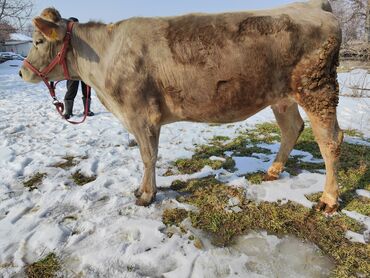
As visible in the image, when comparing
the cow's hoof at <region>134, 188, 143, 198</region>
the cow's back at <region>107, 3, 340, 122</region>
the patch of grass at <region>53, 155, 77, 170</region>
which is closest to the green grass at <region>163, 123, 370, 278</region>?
the cow's hoof at <region>134, 188, 143, 198</region>

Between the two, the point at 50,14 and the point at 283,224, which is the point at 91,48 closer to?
the point at 50,14

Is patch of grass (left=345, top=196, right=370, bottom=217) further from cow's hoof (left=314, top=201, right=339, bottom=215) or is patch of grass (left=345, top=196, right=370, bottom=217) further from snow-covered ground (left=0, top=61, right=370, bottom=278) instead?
snow-covered ground (left=0, top=61, right=370, bottom=278)

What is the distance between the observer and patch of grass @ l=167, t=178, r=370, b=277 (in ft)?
9.11

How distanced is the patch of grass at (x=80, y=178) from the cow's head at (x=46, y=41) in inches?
54.3

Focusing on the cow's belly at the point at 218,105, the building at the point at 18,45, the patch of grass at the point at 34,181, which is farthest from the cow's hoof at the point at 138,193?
the building at the point at 18,45

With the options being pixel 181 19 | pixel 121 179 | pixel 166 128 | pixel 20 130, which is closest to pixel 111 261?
pixel 121 179

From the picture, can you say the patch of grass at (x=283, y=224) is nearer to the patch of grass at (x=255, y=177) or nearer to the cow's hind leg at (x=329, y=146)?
the cow's hind leg at (x=329, y=146)

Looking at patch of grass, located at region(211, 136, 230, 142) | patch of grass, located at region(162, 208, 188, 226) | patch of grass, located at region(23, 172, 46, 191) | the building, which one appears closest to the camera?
patch of grass, located at region(162, 208, 188, 226)

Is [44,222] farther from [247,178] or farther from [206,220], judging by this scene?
[247,178]

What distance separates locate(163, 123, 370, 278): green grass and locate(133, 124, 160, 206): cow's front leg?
34cm

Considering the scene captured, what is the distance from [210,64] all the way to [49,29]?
1724 millimetres

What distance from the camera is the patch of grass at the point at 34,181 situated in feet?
13.6

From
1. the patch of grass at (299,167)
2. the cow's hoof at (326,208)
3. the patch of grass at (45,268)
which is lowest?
the patch of grass at (299,167)

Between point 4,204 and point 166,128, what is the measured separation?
146 inches
